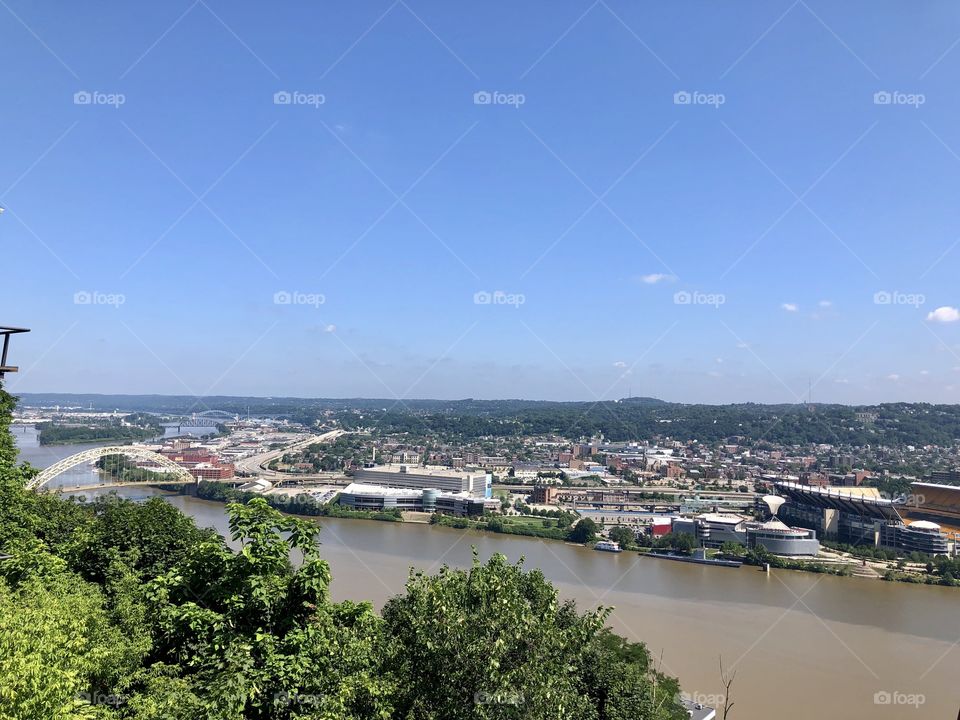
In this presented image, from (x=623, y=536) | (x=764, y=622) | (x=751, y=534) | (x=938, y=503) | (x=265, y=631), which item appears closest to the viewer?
(x=265, y=631)

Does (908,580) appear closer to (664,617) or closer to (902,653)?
(902,653)

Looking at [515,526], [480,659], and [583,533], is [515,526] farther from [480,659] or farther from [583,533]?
[480,659]

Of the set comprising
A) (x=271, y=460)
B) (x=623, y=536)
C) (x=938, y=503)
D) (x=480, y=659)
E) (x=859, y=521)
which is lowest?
(x=271, y=460)

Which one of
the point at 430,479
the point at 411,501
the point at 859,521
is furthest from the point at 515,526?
the point at 859,521

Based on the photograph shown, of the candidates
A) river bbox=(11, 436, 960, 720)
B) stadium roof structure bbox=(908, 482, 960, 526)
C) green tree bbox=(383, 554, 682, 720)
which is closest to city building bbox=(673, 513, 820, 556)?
river bbox=(11, 436, 960, 720)

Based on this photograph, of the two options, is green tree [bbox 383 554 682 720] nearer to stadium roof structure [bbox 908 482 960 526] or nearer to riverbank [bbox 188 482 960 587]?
riverbank [bbox 188 482 960 587]

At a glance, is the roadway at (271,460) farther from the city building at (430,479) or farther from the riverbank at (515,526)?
the riverbank at (515,526)
